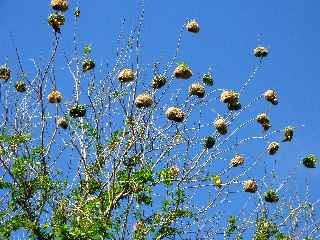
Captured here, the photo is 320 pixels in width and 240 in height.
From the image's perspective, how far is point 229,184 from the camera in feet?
23.7

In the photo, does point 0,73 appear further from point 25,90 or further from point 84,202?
point 84,202

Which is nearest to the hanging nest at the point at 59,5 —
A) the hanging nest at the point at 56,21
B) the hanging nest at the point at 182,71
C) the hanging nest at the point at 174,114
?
the hanging nest at the point at 56,21

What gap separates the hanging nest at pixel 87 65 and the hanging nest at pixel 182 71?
44.7 inches

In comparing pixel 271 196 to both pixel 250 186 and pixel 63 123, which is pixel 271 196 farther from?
pixel 63 123

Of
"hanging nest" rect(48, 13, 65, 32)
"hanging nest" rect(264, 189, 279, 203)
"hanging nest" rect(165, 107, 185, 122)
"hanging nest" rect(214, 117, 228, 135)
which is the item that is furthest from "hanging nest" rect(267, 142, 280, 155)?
"hanging nest" rect(48, 13, 65, 32)

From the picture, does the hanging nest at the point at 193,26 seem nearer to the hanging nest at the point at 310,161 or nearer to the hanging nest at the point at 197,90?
the hanging nest at the point at 197,90

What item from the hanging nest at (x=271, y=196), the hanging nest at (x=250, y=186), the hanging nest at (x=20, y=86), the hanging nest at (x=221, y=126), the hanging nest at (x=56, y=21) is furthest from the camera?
the hanging nest at (x=271, y=196)

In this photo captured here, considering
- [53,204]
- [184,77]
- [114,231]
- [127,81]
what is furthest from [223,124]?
[53,204]

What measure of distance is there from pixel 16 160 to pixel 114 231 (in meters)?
1.50

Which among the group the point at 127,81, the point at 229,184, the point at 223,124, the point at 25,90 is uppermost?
the point at 25,90

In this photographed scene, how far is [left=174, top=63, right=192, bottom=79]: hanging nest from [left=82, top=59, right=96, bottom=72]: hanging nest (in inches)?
44.7

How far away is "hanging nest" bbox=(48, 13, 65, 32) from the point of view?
6758 mm

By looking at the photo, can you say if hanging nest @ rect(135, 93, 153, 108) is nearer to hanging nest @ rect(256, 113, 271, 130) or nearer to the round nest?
the round nest

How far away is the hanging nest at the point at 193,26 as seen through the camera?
7543 millimetres
